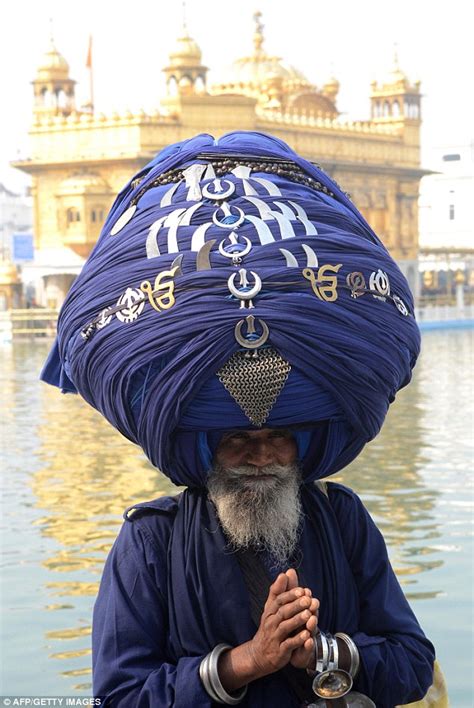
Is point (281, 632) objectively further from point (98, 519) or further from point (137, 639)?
point (98, 519)

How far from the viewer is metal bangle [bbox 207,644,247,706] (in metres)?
1.48

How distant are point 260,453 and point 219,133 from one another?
83.8ft

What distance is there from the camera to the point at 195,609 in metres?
1.55

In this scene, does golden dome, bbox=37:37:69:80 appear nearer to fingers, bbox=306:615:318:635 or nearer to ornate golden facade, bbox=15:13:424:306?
ornate golden facade, bbox=15:13:424:306

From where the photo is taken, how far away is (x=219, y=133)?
26.8 meters

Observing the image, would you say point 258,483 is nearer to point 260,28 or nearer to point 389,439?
point 389,439

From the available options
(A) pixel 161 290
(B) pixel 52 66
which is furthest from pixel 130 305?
(B) pixel 52 66

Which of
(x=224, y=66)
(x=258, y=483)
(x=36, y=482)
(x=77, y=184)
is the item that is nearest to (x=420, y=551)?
(x=36, y=482)

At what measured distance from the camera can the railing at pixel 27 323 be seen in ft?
78.1

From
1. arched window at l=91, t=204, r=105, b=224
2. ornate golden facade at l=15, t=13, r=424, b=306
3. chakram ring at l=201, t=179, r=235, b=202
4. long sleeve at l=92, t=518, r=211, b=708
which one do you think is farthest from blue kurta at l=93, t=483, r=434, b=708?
arched window at l=91, t=204, r=105, b=224

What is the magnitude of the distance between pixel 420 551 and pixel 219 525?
12.6 ft

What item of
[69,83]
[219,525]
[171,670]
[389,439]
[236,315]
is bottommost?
[389,439]

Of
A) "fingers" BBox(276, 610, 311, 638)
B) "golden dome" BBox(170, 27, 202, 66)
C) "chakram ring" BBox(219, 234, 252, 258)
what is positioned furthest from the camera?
"golden dome" BBox(170, 27, 202, 66)

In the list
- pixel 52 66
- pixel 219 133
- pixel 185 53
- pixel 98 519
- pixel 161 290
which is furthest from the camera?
pixel 52 66
